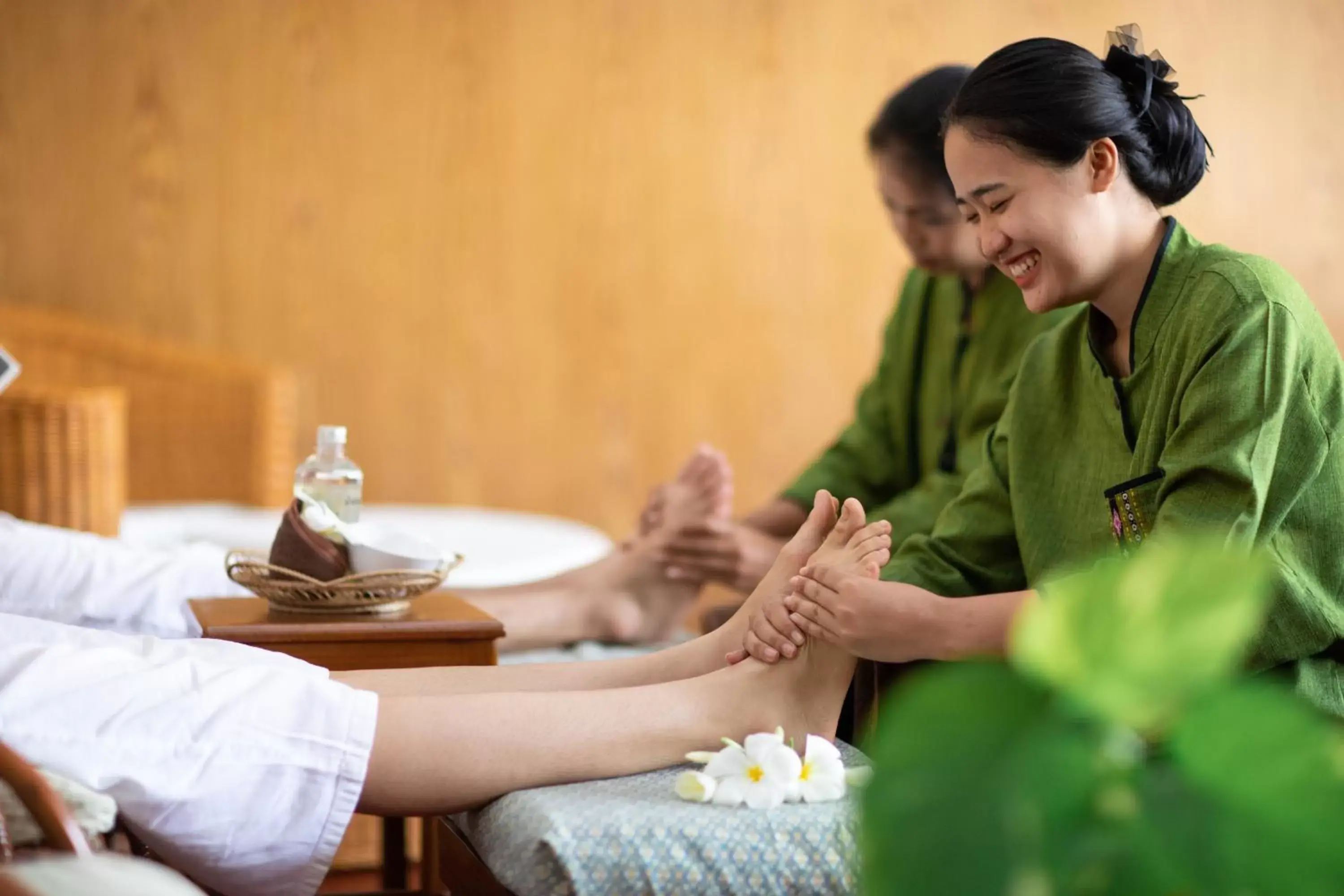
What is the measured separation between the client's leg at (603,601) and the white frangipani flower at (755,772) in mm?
681

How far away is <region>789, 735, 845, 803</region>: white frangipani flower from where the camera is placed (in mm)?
1302

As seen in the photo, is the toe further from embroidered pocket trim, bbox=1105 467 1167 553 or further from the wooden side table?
the wooden side table

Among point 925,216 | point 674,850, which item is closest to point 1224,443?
point 674,850

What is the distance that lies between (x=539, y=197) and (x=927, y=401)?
187 cm

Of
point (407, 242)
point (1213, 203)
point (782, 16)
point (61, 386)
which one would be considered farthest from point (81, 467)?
point (1213, 203)

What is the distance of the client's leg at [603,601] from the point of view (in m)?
2.06

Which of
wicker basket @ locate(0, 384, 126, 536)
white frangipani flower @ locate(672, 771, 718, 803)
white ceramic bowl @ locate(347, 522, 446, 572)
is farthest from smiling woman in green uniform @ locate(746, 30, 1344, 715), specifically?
wicker basket @ locate(0, 384, 126, 536)

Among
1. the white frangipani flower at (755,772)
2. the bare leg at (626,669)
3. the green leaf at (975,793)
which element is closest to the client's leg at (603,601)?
the bare leg at (626,669)

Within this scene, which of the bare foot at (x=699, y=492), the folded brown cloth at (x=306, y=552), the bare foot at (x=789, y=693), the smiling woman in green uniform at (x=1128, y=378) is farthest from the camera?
the bare foot at (x=699, y=492)

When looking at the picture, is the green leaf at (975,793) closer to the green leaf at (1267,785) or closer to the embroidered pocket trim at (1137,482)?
the green leaf at (1267,785)

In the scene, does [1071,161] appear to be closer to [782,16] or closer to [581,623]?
[581,623]

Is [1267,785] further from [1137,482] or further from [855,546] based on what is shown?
[855,546]

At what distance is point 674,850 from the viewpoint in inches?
46.5

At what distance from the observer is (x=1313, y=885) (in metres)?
0.63
